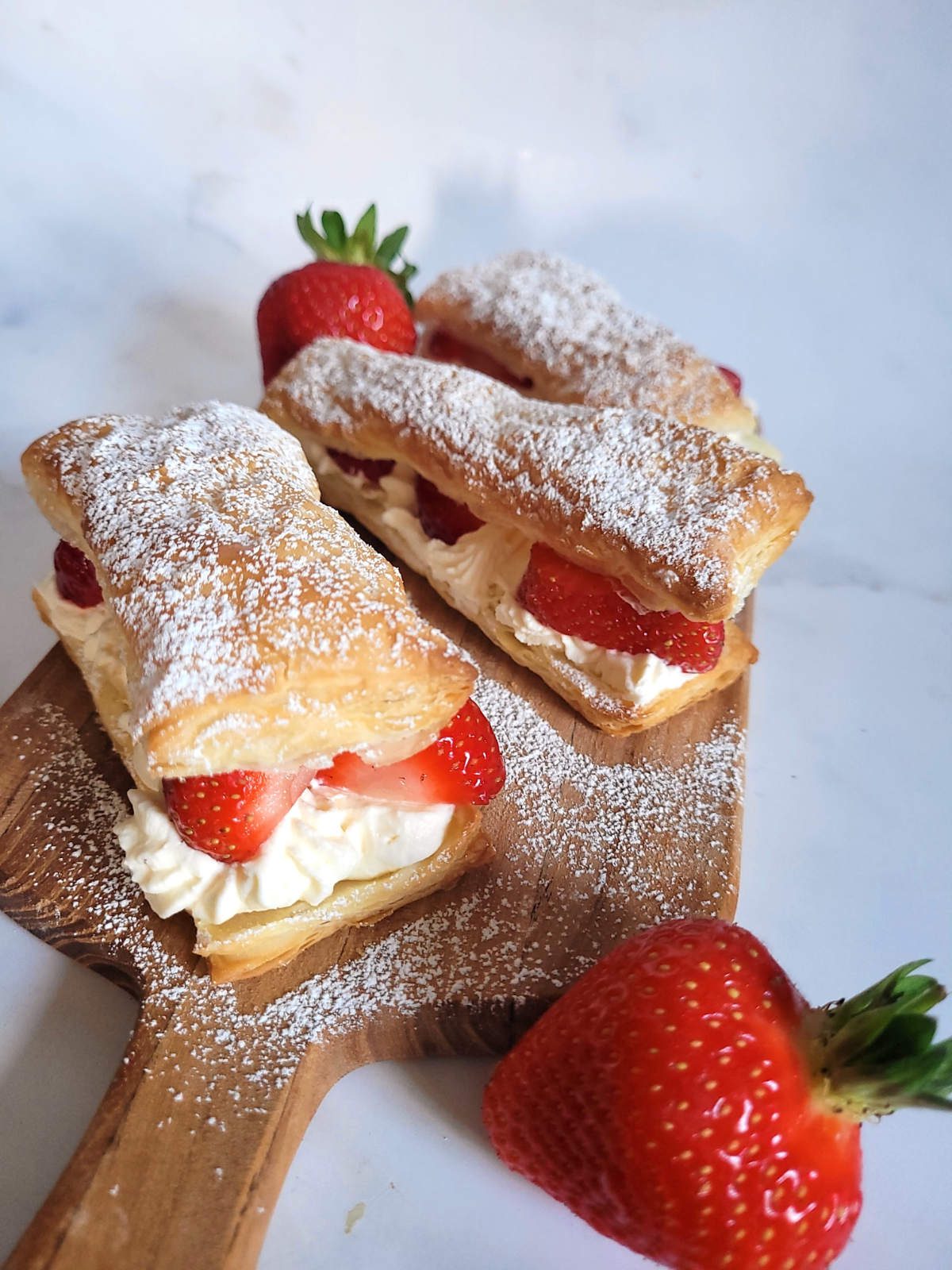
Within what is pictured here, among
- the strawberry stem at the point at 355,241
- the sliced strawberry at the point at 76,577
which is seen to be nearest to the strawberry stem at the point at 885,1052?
the sliced strawberry at the point at 76,577

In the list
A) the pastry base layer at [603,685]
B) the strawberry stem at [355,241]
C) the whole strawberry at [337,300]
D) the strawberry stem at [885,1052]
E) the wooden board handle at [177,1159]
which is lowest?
the wooden board handle at [177,1159]

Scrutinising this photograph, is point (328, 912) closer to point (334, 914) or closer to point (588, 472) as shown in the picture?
point (334, 914)

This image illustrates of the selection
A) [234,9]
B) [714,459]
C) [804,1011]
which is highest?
[234,9]

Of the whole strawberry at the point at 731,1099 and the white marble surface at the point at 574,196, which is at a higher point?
the white marble surface at the point at 574,196

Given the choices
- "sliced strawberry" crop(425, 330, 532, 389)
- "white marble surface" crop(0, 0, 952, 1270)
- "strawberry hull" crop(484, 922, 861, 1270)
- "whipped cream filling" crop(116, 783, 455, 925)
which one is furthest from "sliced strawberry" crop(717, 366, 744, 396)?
"strawberry hull" crop(484, 922, 861, 1270)

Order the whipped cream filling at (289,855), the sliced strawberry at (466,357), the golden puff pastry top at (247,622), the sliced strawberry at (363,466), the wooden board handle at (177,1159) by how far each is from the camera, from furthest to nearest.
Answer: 1. the sliced strawberry at (466,357)
2. the sliced strawberry at (363,466)
3. the whipped cream filling at (289,855)
4. the golden puff pastry top at (247,622)
5. the wooden board handle at (177,1159)

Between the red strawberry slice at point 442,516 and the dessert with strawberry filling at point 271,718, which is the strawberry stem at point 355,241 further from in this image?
the dessert with strawberry filling at point 271,718

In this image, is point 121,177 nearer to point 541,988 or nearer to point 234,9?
point 234,9

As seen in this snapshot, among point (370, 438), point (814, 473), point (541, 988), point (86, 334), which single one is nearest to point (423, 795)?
point (541, 988)
